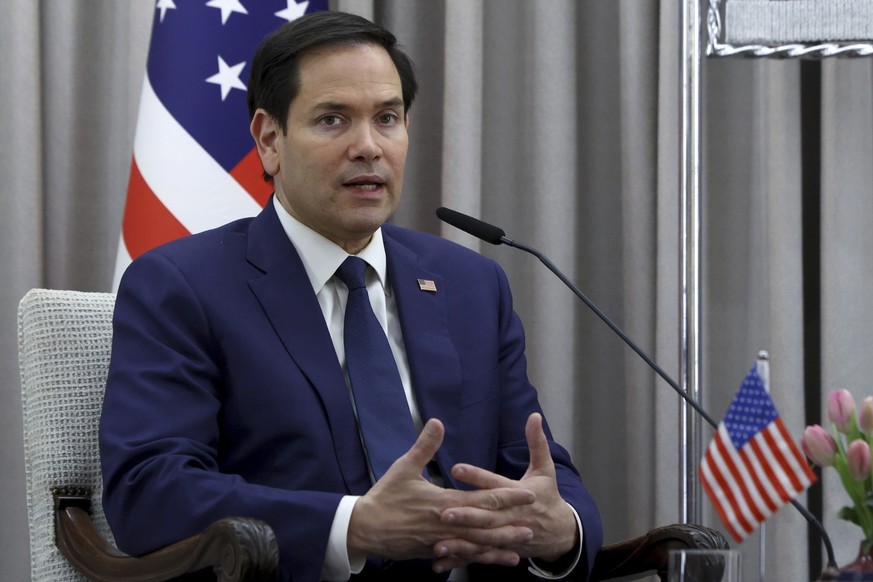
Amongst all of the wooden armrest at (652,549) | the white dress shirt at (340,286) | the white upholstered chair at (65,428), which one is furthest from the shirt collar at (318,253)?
the wooden armrest at (652,549)

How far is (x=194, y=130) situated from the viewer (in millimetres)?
2979

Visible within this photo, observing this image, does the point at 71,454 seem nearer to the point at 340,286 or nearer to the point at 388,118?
the point at 340,286

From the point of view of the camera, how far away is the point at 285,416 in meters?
2.11

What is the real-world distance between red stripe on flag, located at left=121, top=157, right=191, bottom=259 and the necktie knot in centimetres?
75

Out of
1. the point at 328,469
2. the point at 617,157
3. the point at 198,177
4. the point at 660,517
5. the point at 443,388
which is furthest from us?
the point at 617,157

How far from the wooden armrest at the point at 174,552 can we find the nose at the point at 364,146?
0.83m

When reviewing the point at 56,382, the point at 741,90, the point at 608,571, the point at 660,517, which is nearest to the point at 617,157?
the point at 741,90

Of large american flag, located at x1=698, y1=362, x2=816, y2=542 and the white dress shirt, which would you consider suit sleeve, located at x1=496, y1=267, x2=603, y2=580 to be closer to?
the white dress shirt

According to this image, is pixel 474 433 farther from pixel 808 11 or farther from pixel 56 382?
pixel 808 11

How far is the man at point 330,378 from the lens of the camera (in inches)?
75.1

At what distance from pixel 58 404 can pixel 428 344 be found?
2.31ft

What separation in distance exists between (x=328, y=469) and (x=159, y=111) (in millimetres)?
1275

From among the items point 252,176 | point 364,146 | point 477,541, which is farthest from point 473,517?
point 252,176

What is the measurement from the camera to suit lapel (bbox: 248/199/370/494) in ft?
7.00
